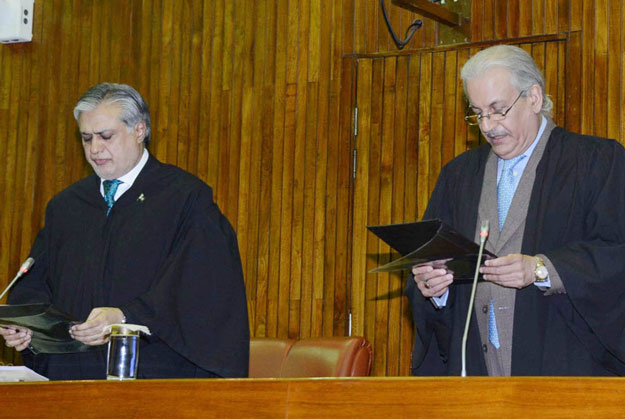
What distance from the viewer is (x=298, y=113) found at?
6.18 metres

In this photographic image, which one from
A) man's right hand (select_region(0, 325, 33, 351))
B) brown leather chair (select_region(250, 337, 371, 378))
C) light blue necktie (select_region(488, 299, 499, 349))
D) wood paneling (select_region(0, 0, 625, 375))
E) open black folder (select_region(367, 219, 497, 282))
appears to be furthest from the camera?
wood paneling (select_region(0, 0, 625, 375))

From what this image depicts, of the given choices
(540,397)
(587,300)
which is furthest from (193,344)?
(540,397)

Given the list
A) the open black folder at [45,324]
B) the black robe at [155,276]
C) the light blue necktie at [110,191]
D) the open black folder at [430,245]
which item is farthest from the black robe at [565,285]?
the light blue necktie at [110,191]

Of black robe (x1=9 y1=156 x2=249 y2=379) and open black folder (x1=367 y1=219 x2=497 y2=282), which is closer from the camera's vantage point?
open black folder (x1=367 y1=219 x2=497 y2=282)

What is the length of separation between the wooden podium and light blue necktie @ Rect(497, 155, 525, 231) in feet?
4.62

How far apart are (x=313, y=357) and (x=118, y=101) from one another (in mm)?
1456

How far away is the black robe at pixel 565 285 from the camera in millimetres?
3373

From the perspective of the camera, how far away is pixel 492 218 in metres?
3.72

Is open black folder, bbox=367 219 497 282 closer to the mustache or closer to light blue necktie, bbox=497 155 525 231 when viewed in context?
light blue necktie, bbox=497 155 525 231

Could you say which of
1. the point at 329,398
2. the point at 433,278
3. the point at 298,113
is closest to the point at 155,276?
the point at 433,278

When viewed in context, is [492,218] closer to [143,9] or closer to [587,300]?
[587,300]

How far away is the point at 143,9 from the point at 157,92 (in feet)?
1.97

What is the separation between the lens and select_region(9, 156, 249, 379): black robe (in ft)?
13.5

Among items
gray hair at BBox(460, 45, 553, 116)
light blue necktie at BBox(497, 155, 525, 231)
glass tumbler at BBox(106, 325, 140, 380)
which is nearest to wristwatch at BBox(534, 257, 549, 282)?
light blue necktie at BBox(497, 155, 525, 231)
